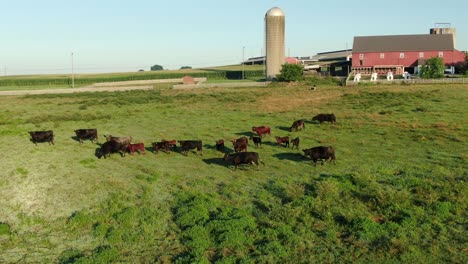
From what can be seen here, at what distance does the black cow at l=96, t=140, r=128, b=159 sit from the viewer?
19688mm

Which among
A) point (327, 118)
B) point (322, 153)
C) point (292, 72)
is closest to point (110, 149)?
point (322, 153)

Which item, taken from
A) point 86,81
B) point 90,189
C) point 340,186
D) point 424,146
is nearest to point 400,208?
point 340,186

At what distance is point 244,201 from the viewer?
14.2 m

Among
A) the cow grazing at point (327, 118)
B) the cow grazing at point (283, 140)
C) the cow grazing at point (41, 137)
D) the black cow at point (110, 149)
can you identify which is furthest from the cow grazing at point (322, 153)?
the cow grazing at point (41, 137)

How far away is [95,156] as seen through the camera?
2000 cm

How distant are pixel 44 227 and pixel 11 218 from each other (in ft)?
5.02

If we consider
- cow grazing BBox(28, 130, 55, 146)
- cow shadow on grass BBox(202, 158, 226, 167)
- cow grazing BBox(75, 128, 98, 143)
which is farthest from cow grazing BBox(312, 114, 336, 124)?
cow grazing BBox(28, 130, 55, 146)

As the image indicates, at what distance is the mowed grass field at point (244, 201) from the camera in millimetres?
11055

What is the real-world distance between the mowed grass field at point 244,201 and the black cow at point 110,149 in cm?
43

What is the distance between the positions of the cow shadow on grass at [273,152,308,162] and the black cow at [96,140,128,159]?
7.77 metres

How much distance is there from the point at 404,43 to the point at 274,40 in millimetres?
24804

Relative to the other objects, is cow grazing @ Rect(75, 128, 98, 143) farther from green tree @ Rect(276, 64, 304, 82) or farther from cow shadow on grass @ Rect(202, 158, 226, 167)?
green tree @ Rect(276, 64, 304, 82)

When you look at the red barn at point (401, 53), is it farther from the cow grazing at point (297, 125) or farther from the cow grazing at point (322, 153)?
the cow grazing at point (322, 153)

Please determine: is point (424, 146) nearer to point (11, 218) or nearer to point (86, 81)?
point (11, 218)
